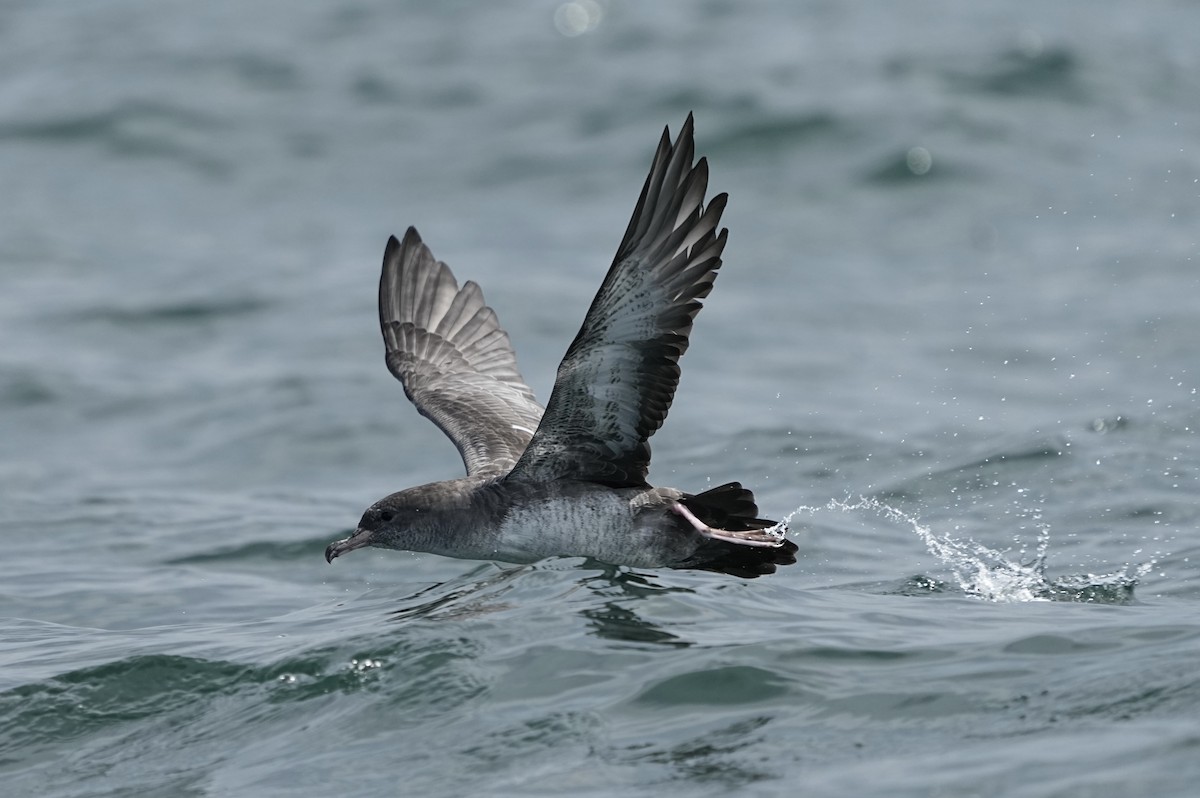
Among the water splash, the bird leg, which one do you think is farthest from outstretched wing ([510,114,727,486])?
the water splash

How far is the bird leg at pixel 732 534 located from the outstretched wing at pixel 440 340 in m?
2.19

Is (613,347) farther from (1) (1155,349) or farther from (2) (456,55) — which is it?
(2) (456,55)

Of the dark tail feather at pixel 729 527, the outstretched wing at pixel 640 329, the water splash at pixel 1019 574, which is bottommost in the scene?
the water splash at pixel 1019 574

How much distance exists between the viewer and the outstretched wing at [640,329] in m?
6.85

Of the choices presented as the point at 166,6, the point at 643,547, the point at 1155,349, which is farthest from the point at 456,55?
the point at 643,547

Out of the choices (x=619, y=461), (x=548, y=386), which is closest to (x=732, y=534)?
(x=619, y=461)

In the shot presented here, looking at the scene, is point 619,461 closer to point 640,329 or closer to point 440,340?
point 640,329

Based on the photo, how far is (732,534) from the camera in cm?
762

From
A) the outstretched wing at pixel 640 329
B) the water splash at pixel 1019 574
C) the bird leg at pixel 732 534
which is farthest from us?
the water splash at pixel 1019 574

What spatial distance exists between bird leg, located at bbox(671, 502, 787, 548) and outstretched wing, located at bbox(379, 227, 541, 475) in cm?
219

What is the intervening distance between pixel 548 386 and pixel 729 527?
5.36m

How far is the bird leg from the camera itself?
24.7 ft

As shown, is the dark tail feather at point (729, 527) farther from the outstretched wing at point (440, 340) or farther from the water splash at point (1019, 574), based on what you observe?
the outstretched wing at point (440, 340)

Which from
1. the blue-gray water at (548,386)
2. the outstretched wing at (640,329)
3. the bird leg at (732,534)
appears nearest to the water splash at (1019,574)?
the blue-gray water at (548,386)
